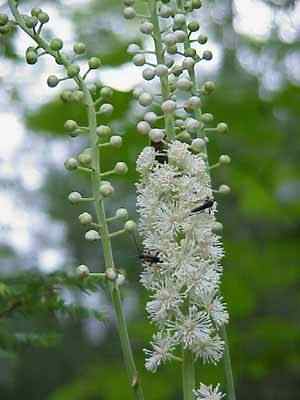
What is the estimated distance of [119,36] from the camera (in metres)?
5.05

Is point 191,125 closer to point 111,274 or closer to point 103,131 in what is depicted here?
point 103,131

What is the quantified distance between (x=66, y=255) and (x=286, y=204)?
5350 millimetres

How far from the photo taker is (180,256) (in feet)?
4.52

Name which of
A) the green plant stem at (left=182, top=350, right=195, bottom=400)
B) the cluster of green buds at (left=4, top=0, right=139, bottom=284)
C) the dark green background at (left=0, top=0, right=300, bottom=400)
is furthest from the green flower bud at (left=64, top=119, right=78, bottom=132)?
the dark green background at (left=0, top=0, right=300, bottom=400)

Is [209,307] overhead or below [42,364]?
below

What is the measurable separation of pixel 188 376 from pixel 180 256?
0.20m

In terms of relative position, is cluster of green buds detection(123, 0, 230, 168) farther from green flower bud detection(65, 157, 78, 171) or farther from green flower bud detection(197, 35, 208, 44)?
green flower bud detection(65, 157, 78, 171)

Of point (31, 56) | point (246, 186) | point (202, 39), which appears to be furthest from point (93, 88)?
point (246, 186)

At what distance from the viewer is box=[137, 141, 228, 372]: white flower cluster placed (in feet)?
4.53

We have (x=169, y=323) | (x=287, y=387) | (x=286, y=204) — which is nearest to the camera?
(x=169, y=323)

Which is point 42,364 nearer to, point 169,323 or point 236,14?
point 236,14

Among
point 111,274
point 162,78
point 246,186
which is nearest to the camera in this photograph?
point 111,274

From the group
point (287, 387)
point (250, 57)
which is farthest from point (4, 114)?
point (287, 387)

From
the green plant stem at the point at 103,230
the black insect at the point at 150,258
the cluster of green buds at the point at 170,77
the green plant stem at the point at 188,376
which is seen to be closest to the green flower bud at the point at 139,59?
the cluster of green buds at the point at 170,77
